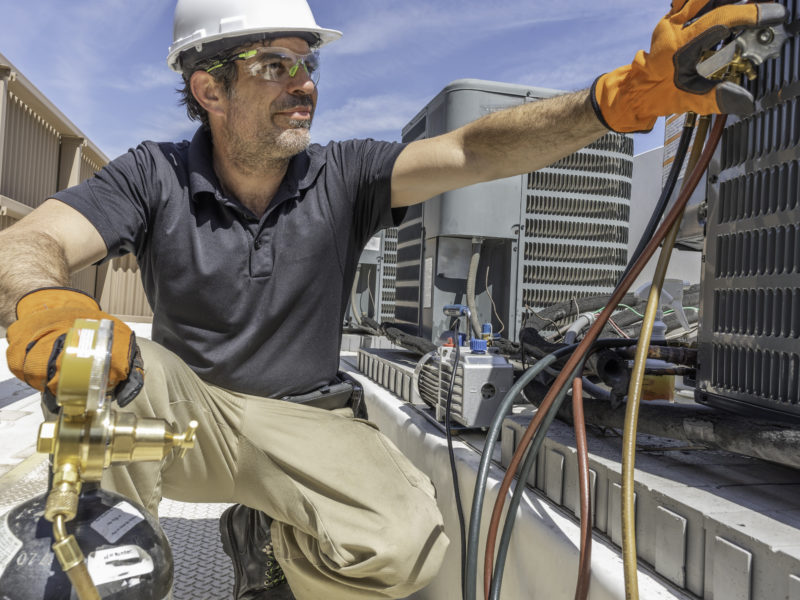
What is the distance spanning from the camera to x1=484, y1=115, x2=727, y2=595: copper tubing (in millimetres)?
1014

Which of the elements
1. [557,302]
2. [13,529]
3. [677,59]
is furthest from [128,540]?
[557,302]

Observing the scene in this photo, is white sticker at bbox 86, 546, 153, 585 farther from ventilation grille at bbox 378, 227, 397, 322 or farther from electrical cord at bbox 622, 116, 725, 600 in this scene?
ventilation grille at bbox 378, 227, 397, 322

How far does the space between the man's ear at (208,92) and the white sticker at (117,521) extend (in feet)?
4.43

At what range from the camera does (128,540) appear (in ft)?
2.45

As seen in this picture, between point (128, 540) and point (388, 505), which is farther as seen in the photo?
point (388, 505)

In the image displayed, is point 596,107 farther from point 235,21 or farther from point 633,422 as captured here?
point 235,21

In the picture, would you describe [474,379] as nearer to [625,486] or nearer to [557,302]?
[625,486]

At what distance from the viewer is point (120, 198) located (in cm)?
163

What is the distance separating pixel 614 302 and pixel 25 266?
1051 mm

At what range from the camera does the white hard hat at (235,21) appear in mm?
1771

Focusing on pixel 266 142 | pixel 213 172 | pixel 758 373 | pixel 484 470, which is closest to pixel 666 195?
pixel 758 373

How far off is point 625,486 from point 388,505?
2.23 ft

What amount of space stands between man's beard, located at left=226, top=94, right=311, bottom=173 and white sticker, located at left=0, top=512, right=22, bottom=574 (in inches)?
48.4

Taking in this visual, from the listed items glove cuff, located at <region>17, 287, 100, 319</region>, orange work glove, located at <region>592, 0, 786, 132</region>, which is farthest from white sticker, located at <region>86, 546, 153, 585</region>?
orange work glove, located at <region>592, 0, 786, 132</region>
